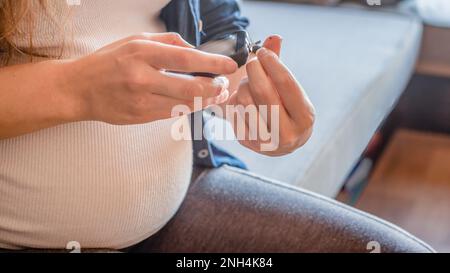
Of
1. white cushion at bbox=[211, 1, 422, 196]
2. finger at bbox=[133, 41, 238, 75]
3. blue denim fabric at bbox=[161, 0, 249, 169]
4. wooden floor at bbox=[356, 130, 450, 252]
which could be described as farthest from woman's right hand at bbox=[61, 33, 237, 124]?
wooden floor at bbox=[356, 130, 450, 252]

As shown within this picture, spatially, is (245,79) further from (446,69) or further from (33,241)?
(446,69)

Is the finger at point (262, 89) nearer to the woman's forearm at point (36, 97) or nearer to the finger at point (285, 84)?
the finger at point (285, 84)

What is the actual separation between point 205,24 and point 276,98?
20cm

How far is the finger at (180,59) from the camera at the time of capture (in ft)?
1.44

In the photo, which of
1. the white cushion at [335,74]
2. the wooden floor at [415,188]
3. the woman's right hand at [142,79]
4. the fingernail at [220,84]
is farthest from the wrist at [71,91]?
the wooden floor at [415,188]

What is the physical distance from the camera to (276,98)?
1.69ft

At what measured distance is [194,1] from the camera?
0.63m

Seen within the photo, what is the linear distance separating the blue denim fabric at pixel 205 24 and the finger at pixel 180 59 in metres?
0.15

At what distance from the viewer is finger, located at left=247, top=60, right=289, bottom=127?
19.7 inches

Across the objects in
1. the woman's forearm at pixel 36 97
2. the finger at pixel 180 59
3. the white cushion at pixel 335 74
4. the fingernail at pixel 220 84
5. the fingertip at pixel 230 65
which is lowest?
the white cushion at pixel 335 74

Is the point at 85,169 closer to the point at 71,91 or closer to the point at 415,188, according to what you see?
the point at 71,91

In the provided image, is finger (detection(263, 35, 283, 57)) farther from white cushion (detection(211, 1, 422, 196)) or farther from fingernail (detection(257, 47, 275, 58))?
white cushion (detection(211, 1, 422, 196))

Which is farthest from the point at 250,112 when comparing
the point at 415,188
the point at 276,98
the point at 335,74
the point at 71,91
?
the point at 415,188

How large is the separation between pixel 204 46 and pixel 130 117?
104mm
